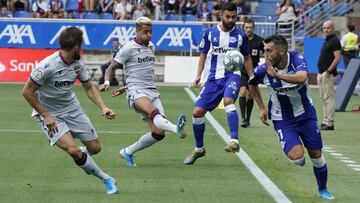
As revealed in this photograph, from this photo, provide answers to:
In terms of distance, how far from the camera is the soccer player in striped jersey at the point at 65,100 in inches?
425

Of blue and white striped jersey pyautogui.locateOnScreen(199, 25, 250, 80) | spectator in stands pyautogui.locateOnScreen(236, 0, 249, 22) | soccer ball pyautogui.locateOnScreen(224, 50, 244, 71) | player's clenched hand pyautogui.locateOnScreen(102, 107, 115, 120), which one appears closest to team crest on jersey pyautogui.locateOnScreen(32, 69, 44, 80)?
player's clenched hand pyautogui.locateOnScreen(102, 107, 115, 120)

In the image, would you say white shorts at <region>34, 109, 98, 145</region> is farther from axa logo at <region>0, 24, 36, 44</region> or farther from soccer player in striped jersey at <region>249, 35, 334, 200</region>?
axa logo at <region>0, 24, 36, 44</region>

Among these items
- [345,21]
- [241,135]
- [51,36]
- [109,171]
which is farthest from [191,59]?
[109,171]

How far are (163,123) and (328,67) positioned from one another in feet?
23.0

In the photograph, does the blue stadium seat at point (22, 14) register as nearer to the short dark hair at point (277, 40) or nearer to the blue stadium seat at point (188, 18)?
the blue stadium seat at point (188, 18)

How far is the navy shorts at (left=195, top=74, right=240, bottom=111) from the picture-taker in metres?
14.0

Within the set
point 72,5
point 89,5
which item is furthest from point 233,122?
point 72,5

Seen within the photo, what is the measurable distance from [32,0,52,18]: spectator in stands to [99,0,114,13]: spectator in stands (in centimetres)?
219

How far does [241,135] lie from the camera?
59.4 ft

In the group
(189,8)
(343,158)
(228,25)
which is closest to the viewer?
(228,25)

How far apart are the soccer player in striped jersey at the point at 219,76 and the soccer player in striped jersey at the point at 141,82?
60 cm

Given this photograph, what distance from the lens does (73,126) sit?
1130 cm

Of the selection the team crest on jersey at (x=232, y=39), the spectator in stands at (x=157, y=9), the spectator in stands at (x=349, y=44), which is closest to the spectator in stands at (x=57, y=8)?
the spectator in stands at (x=157, y=9)

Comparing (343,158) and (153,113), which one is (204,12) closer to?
(343,158)
